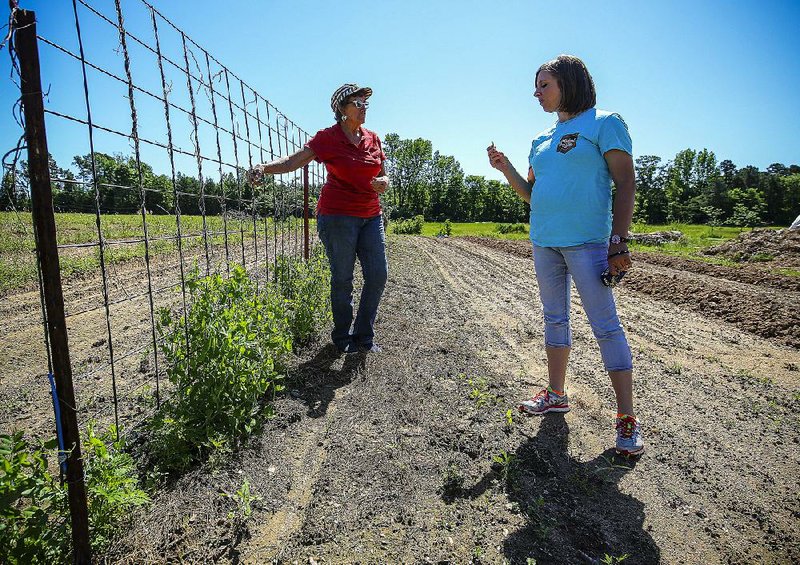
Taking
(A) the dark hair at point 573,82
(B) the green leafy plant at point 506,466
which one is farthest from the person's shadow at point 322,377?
(A) the dark hair at point 573,82

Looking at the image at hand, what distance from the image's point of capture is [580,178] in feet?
7.49

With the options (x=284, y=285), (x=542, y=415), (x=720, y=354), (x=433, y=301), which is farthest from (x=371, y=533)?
(x=433, y=301)

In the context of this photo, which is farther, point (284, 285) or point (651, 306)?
point (651, 306)

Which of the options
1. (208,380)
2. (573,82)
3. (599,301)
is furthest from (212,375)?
(573,82)

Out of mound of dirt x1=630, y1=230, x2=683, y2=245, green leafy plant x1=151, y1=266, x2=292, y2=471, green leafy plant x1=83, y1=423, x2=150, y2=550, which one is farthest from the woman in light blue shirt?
mound of dirt x1=630, y1=230, x2=683, y2=245

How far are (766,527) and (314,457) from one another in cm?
210

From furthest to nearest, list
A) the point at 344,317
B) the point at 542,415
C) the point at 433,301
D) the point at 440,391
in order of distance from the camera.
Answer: the point at 433,301 → the point at 344,317 → the point at 440,391 → the point at 542,415

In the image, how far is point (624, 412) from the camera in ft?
7.66

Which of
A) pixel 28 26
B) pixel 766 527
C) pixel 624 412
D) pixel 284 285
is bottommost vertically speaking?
pixel 766 527

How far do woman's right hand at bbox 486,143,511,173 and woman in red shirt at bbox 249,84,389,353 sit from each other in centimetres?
96

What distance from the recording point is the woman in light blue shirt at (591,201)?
2227mm

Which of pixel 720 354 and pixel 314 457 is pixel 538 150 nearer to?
pixel 314 457

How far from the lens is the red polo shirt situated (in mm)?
3285

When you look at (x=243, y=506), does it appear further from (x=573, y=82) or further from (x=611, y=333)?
(x=573, y=82)
